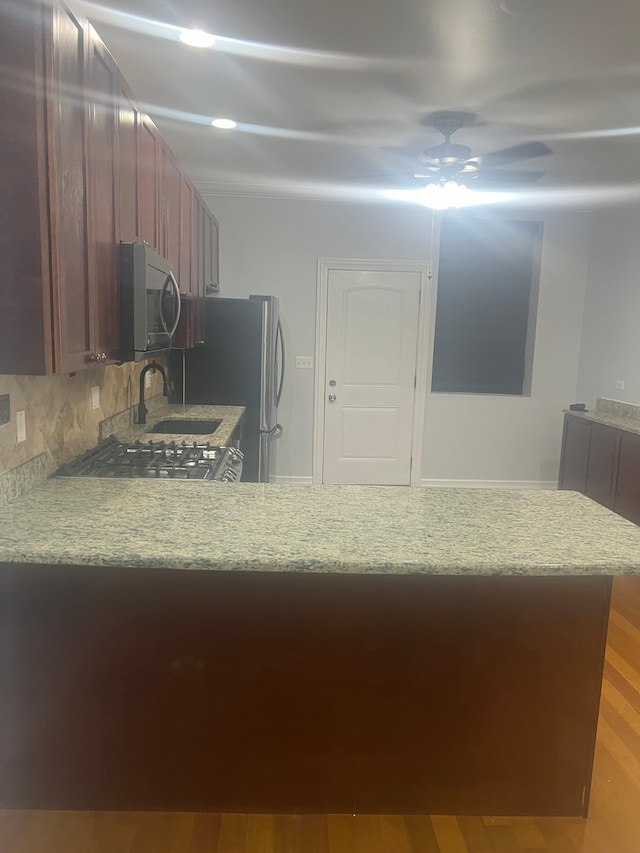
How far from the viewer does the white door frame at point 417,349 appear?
5.05 m

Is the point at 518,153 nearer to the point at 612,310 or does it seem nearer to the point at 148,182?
the point at 612,310

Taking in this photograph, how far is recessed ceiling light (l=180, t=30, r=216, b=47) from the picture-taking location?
226cm

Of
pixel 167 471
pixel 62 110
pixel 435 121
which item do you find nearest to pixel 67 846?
pixel 167 471

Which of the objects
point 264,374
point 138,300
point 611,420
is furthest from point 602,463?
point 138,300

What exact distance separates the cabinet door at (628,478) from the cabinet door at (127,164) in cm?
328

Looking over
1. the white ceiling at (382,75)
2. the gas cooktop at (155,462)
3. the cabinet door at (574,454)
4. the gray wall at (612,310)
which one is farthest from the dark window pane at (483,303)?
the gas cooktop at (155,462)

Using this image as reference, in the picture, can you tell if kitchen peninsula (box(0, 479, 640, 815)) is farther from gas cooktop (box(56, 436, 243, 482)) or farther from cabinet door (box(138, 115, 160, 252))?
cabinet door (box(138, 115, 160, 252))

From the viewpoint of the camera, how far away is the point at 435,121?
304cm

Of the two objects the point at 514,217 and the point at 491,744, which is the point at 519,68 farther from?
the point at 514,217

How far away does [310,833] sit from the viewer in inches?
66.3

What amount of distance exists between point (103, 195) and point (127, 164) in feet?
1.14

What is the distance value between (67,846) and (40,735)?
29 cm

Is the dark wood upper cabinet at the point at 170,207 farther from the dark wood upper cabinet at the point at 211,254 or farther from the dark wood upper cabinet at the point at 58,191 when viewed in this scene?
the dark wood upper cabinet at the point at 211,254

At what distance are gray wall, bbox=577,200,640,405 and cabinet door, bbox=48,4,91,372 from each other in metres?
4.12
